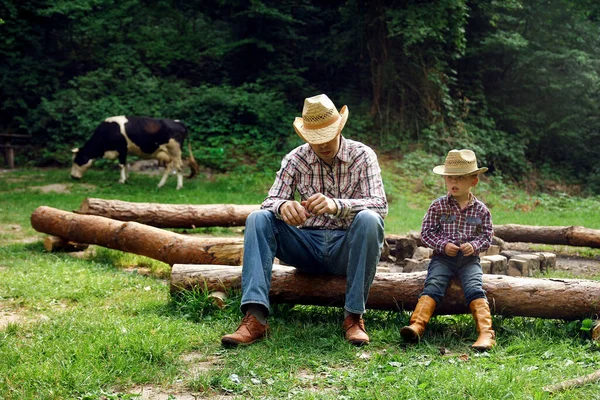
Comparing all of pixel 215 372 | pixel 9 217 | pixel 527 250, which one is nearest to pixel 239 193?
pixel 9 217

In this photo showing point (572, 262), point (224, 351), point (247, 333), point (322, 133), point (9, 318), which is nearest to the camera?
point (224, 351)

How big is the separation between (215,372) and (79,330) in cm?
123

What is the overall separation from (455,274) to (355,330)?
957 mm

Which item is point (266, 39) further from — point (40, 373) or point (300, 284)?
point (40, 373)

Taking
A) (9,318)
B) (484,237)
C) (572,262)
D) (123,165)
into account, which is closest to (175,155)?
(123,165)

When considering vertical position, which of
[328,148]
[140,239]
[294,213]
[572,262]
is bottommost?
[572,262]

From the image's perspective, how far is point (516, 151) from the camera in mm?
18750

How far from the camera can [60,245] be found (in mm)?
7766

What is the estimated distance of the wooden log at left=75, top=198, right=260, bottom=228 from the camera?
8422 mm

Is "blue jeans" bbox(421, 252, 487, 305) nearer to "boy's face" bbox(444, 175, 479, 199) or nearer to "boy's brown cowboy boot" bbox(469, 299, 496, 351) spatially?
"boy's brown cowboy boot" bbox(469, 299, 496, 351)

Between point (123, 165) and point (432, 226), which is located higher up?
point (432, 226)

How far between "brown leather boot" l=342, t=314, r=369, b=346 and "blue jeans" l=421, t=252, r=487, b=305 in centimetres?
54

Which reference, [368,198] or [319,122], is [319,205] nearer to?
[368,198]

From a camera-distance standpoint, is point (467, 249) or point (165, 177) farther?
point (165, 177)
